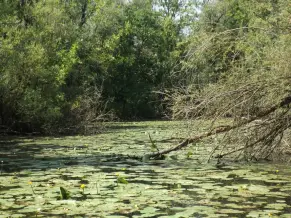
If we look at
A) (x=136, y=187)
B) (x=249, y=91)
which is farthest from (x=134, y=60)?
(x=136, y=187)

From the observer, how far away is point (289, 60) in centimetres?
830

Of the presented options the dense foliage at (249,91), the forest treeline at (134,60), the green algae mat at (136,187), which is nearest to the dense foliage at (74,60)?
the forest treeline at (134,60)

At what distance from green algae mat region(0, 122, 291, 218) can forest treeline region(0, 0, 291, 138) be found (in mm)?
1088

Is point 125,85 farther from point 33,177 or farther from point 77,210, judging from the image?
point 77,210

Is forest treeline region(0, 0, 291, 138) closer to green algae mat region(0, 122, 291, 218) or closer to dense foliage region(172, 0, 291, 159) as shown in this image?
dense foliage region(172, 0, 291, 159)

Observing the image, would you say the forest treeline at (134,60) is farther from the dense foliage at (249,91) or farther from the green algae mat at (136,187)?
the green algae mat at (136,187)

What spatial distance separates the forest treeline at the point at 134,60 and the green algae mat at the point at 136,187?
109cm

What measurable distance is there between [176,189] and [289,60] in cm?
298

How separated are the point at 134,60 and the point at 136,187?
2826 centimetres

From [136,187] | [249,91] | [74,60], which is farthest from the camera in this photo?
[74,60]

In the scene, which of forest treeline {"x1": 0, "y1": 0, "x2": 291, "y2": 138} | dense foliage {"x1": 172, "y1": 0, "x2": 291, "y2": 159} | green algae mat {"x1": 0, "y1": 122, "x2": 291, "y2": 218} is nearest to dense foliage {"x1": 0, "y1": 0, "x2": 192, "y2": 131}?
forest treeline {"x1": 0, "y1": 0, "x2": 291, "y2": 138}

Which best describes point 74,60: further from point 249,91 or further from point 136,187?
point 136,187

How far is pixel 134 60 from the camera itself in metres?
34.9

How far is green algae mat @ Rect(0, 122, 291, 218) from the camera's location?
219 inches
